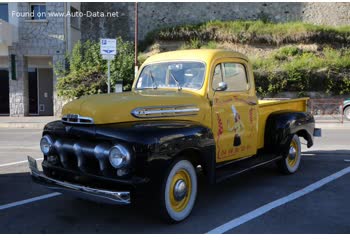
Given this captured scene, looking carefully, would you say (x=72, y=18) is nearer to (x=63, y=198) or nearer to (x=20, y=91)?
(x=20, y=91)

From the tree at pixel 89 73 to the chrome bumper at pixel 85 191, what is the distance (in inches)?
581

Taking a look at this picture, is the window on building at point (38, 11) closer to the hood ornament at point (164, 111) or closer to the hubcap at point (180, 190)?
the hood ornament at point (164, 111)

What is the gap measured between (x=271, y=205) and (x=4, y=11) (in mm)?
20080

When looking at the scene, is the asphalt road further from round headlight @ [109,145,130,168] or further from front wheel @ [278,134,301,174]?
round headlight @ [109,145,130,168]

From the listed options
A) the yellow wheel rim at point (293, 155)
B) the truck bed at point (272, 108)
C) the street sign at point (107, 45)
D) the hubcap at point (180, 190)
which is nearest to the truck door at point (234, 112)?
the truck bed at point (272, 108)

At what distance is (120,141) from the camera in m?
4.11

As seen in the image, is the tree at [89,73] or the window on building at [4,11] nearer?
the tree at [89,73]

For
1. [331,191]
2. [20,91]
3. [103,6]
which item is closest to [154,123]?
[331,191]

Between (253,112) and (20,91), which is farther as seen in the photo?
(20,91)

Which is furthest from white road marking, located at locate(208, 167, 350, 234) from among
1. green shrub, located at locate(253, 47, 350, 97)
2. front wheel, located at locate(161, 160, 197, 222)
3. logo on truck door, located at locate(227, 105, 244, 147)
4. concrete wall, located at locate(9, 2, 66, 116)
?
concrete wall, located at locate(9, 2, 66, 116)

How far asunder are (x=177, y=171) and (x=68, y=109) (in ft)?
4.95

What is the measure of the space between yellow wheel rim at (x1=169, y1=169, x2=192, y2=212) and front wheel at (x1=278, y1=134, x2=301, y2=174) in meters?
2.63

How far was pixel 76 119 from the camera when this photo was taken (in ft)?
14.9

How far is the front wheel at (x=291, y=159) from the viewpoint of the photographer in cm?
686
